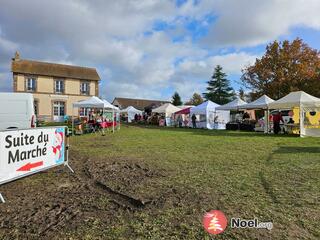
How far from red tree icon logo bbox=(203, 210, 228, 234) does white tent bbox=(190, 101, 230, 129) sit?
897 inches

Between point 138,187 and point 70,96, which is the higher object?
point 70,96

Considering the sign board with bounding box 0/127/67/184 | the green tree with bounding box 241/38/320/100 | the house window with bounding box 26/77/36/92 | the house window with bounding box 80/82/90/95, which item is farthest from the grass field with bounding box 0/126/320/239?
the house window with bounding box 80/82/90/95

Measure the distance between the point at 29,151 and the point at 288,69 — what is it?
33657 millimetres

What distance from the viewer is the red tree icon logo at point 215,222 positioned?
333 centimetres

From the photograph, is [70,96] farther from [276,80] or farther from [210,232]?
[210,232]

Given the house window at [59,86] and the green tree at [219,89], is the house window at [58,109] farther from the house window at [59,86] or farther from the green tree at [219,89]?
the green tree at [219,89]

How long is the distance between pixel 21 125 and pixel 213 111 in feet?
64.8

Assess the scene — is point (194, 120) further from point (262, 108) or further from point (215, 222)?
point (215, 222)

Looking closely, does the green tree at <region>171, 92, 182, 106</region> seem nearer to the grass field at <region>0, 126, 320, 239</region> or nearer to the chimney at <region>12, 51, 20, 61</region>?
the chimney at <region>12, 51, 20, 61</region>

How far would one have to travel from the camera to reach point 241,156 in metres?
8.55


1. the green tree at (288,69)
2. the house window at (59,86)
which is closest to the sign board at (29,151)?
the green tree at (288,69)

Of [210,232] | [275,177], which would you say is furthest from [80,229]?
[275,177]

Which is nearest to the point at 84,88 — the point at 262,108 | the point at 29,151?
the point at 262,108

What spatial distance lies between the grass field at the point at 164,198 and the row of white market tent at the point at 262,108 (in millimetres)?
10169
